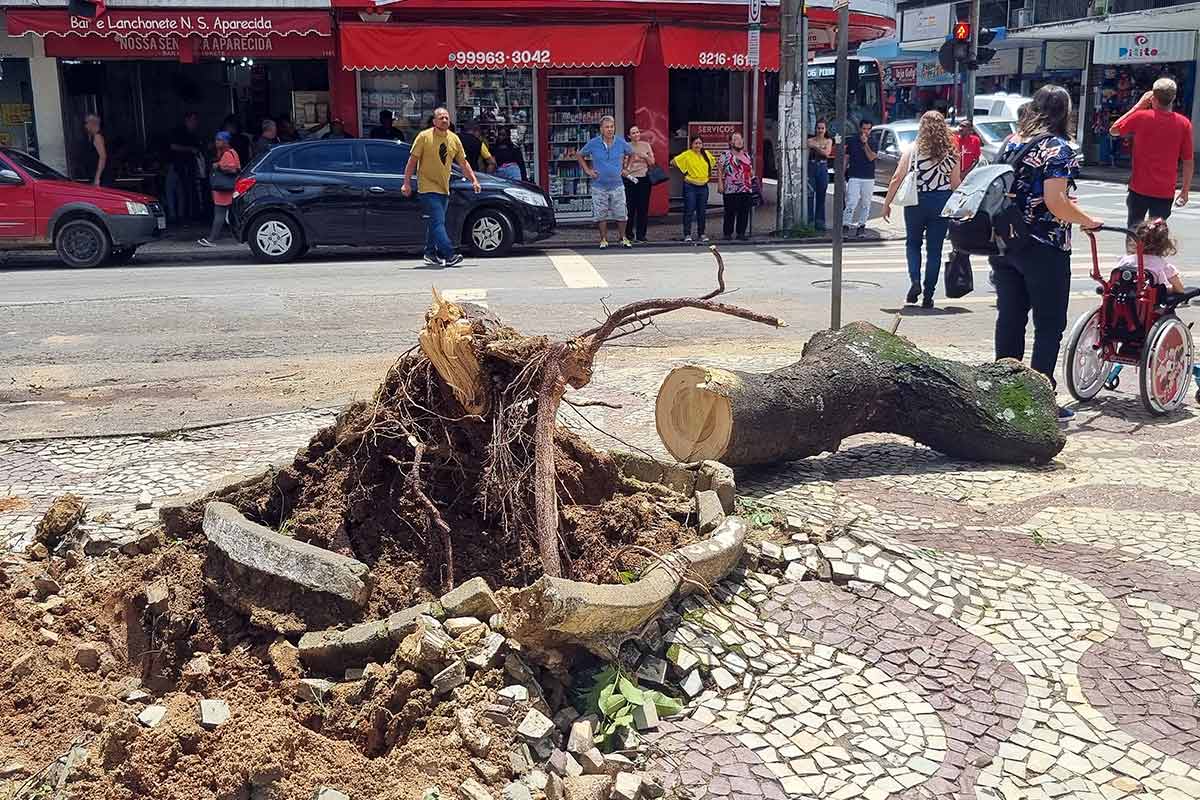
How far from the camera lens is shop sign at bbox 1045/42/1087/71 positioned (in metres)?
40.3

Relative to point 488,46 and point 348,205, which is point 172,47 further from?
point 348,205

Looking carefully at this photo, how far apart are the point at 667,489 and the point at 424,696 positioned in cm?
174

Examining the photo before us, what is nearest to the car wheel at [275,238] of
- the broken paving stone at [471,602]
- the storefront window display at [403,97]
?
the storefront window display at [403,97]

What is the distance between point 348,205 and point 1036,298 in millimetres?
11271

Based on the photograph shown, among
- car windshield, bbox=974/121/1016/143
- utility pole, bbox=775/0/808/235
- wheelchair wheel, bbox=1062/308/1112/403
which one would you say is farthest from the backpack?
car windshield, bbox=974/121/1016/143

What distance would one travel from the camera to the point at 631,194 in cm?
1867

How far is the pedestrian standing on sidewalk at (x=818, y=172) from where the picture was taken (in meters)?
19.8

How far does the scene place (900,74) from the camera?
173 feet

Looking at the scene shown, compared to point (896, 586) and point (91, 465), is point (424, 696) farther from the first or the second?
point (91, 465)

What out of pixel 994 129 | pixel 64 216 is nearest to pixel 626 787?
pixel 64 216

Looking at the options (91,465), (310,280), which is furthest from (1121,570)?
(310,280)

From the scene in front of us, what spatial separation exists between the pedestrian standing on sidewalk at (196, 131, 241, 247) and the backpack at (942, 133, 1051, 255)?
12.6m

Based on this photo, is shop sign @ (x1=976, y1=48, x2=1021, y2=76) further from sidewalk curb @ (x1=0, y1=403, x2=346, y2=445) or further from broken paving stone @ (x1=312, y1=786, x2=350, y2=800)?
broken paving stone @ (x1=312, y1=786, x2=350, y2=800)

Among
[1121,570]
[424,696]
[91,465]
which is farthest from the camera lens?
[91,465]
